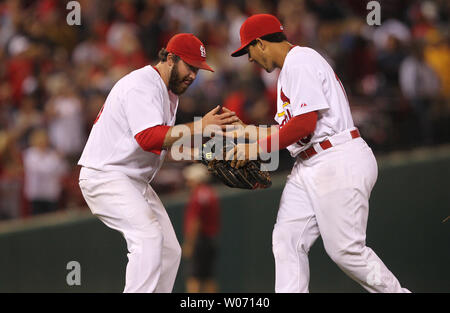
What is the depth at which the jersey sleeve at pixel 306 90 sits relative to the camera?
414cm

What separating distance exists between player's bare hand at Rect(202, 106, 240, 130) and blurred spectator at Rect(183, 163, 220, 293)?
363 centimetres

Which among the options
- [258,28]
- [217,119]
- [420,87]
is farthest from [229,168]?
[420,87]

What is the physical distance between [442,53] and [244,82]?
2461mm

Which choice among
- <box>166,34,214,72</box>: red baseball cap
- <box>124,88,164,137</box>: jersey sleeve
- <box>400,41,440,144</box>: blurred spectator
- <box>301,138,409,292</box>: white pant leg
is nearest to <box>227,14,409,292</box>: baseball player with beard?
<box>301,138,409,292</box>: white pant leg

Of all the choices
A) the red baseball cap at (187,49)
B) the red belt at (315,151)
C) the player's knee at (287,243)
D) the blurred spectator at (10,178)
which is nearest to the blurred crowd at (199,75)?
the blurred spectator at (10,178)

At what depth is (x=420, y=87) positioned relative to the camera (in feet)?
27.6

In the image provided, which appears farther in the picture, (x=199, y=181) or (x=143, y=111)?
(x=199, y=181)

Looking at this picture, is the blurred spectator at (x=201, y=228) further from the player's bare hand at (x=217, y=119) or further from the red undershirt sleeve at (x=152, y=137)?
the red undershirt sleeve at (x=152, y=137)

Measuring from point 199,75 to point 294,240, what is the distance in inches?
209

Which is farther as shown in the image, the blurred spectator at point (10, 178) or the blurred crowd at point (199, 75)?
the blurred crowd at point (199, 75)

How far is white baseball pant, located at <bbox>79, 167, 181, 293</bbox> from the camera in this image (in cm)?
434

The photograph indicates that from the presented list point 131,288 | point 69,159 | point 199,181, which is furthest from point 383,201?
point 131,288
